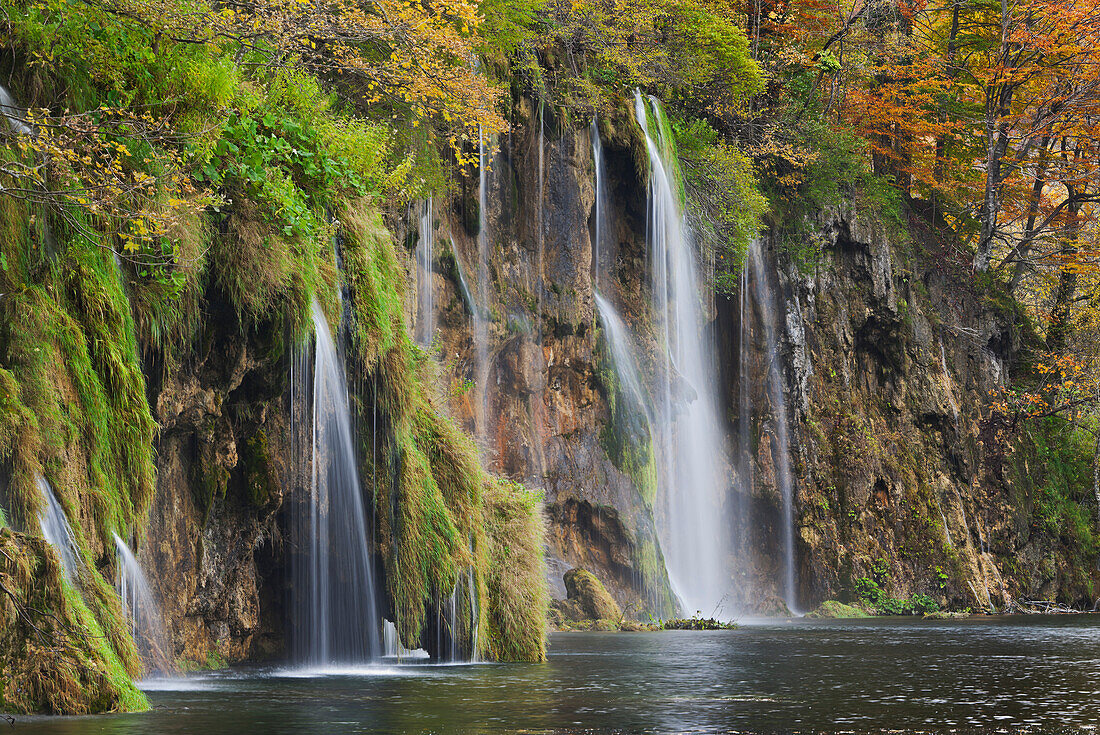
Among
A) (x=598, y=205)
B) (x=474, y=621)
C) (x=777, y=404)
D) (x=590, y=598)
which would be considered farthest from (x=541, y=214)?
(x=474, y=621)

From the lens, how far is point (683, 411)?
30391 millimetres

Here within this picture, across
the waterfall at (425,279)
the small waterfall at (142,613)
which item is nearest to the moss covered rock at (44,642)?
the small waterfall at (142,613)

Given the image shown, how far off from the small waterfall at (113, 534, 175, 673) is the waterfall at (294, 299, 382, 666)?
1.76 meters

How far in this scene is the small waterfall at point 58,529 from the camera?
28.0 feet

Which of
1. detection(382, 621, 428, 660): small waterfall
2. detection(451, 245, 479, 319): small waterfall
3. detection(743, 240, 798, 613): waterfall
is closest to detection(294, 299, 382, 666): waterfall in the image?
detection(382, 621, 428, 660): small waterfall

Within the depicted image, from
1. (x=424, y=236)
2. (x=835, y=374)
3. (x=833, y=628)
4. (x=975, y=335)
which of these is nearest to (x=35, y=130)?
(x=424, y=236)

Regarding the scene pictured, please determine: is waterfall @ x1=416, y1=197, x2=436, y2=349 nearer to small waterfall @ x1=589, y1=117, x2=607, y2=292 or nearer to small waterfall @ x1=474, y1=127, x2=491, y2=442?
small waterfall @ x1=474, y1=127, x2=491, y2=442

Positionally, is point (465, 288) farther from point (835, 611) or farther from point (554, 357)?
point (835, 611)

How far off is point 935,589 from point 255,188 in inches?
1075

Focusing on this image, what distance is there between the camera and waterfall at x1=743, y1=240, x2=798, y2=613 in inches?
1287

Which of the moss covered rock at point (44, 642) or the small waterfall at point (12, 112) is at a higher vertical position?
the small waterfall at point (12, 112)

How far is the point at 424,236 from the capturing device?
23.7 meters

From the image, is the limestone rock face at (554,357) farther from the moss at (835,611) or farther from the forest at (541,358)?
the moss at (835,611)

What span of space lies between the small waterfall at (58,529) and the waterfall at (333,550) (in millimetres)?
4193
